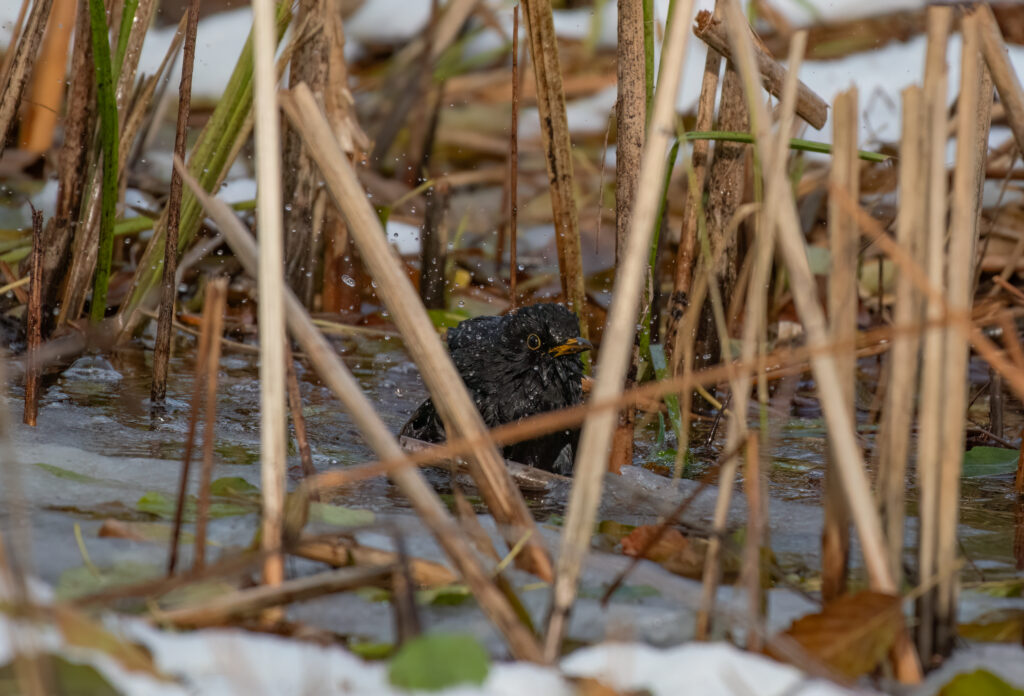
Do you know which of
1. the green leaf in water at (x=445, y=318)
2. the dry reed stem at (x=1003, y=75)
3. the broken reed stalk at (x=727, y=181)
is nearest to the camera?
the dry reed stem at (x=1003, y=75)

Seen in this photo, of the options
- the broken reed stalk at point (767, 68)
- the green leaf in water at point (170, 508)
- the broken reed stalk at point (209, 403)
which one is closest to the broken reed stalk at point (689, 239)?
the broken reed stalk at point (767, 68)

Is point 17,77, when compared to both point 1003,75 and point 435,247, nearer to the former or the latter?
point 435,247

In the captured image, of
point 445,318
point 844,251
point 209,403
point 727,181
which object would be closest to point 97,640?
point 209,403

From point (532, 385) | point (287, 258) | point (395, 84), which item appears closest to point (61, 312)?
point (287, 258)

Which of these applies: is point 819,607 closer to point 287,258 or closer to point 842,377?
point 842,377

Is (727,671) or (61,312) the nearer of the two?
(727,671)

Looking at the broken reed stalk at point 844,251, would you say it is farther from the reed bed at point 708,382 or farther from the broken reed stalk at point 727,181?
the broken reed stalk at point 727,181

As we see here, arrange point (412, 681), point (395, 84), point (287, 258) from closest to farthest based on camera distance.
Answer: point (412, 681) < point (287, 258) < point (395, 84)
